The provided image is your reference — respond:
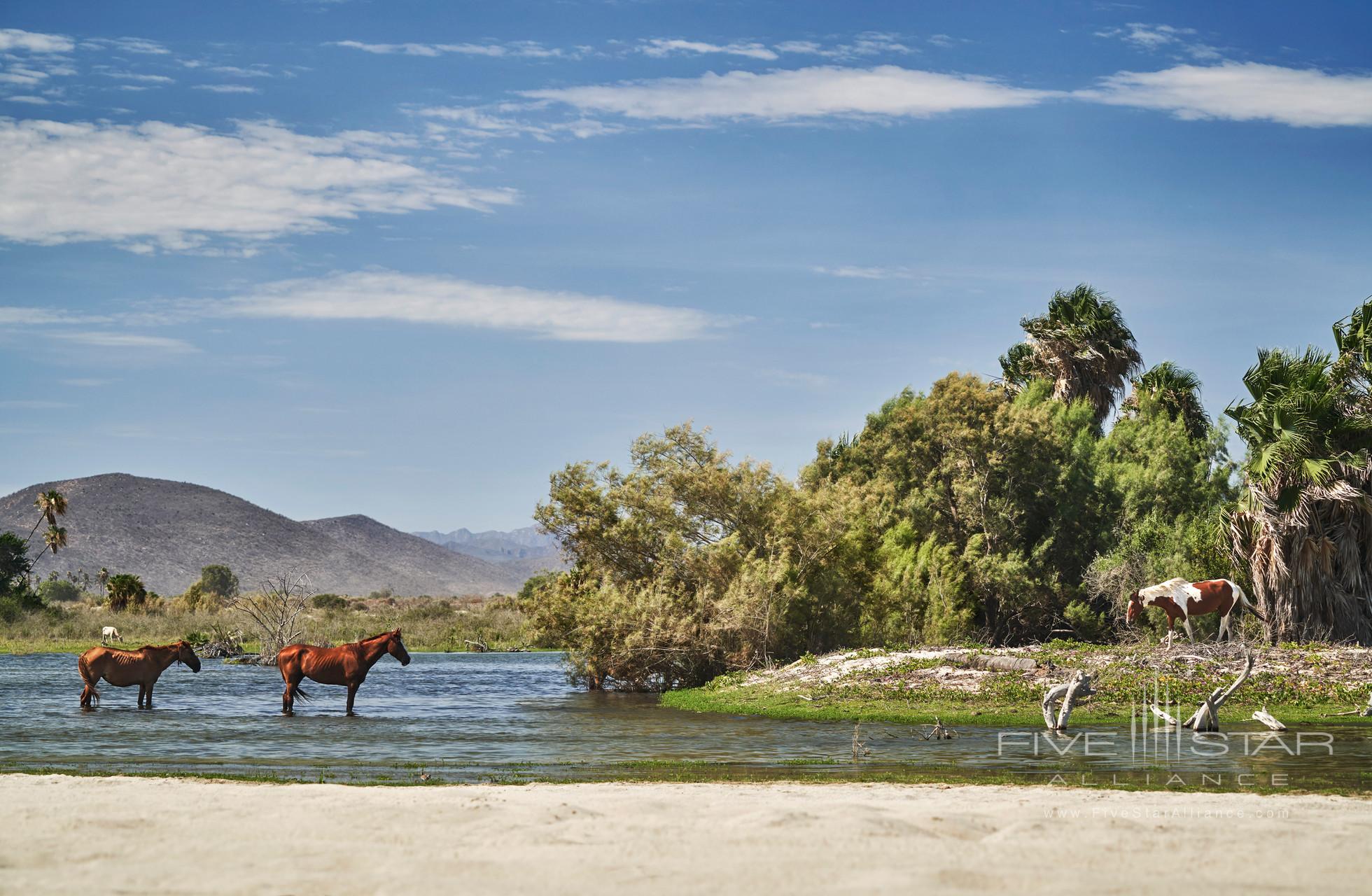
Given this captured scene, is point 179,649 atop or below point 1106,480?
below

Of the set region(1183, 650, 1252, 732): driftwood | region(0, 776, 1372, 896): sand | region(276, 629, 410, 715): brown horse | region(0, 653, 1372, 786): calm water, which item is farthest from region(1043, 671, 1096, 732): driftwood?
region(276, 629, 410, 715): brown horse

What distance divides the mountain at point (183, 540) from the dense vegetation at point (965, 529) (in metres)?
115

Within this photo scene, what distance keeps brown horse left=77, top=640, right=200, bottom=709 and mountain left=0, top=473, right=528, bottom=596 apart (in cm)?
11560

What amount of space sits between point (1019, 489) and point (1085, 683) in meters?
17.7

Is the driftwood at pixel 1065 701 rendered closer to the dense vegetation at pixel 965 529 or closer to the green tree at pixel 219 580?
the dense vegetation at pixel 965 529

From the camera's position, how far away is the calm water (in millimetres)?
17156

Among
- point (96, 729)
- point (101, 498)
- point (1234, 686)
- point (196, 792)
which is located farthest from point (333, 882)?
point (101, 498)

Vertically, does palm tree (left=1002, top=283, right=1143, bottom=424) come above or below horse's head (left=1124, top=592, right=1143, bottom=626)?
above

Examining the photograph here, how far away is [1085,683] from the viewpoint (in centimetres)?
2053

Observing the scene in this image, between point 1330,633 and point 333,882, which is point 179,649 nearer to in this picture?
point 333,882

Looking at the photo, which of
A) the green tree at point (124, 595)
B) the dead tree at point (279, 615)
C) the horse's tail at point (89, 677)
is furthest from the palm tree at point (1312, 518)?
the green tree at point (124, 595)

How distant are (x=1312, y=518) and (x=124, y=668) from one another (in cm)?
2776

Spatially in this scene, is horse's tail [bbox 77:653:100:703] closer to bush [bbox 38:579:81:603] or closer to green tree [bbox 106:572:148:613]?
green tree [bbox 106:572:148:613]

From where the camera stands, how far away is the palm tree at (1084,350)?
43406mm
